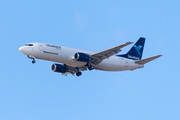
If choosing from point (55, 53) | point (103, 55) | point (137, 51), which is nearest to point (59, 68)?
point (55, 53)

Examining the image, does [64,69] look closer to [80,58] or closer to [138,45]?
[80,58]

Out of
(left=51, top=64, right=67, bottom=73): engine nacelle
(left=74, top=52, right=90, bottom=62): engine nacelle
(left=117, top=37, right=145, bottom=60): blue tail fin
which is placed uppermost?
(left=117, top=37, right=145, bottom=60): blue tail fin

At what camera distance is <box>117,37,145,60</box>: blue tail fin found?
61019 millimetres

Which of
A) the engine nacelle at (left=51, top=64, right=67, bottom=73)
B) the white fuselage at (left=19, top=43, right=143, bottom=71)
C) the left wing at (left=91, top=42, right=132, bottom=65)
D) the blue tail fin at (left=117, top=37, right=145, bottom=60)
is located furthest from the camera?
the blue tail fin at (left=117, top=37, right=145, bottom=60)

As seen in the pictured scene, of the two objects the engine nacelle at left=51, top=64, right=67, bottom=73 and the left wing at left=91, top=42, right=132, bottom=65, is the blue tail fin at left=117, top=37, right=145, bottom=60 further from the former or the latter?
the engine nacelle at left=51, top=64, right=67, bottom=73

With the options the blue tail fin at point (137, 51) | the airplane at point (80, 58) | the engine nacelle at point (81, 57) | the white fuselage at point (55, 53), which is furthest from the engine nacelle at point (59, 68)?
the blue tail fin at point (137, 51)

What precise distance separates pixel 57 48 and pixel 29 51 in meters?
4.23

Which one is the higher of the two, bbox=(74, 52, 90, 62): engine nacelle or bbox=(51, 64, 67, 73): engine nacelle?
bbox=(74, 52, 90, 62): engine nacelle

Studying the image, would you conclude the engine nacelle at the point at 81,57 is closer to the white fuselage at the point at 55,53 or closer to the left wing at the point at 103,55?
the white fuselage at the point at 55,53

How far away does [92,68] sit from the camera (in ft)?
183

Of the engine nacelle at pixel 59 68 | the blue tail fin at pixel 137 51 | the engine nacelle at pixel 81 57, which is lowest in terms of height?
the engine nacelle at pixel 59 68

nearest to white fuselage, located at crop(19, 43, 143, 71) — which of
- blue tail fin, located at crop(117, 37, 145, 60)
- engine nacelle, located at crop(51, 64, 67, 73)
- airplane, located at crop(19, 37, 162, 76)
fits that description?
airplane, located at crop(19, 37, 162, 76)

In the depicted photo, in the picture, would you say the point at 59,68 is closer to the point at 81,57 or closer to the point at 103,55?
the point at 81,57

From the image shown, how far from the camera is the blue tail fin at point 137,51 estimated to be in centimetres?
6102
